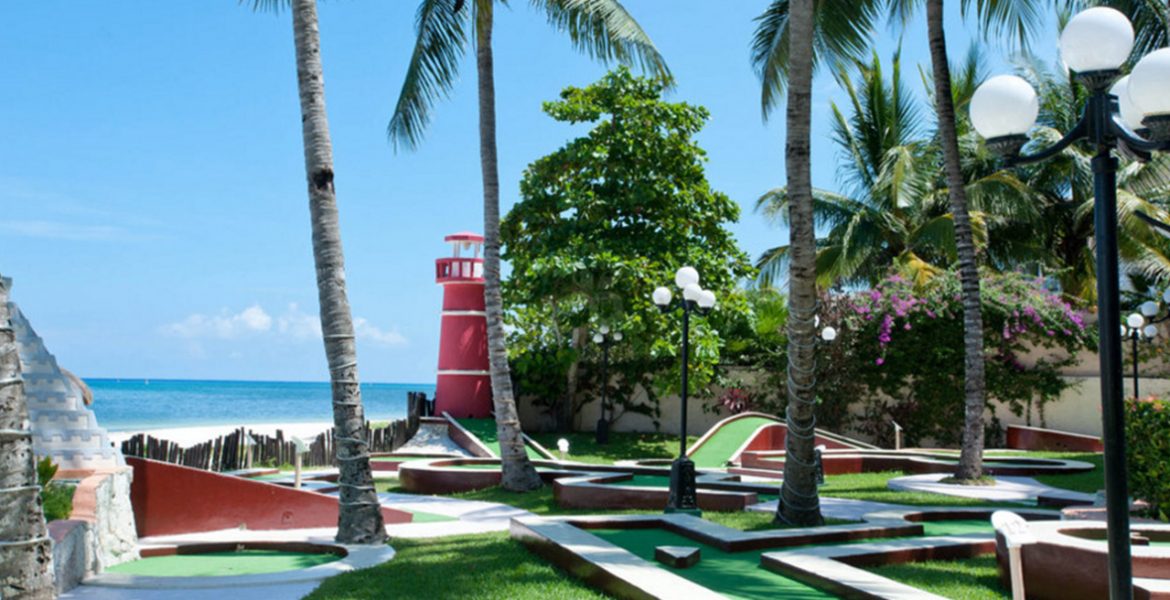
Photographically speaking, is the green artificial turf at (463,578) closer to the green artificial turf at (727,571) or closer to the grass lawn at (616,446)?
the green artificial turf at (727,571)

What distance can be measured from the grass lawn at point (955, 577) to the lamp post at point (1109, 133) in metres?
2.32

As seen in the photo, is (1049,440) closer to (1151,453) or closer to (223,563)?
(1151,453)

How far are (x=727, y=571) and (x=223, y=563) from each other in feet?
17.1

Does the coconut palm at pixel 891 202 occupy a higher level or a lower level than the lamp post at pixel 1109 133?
higher

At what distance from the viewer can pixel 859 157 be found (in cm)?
2945

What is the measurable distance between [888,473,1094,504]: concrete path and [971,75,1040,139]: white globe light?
327 inches

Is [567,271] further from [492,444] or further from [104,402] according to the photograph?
[104,402]

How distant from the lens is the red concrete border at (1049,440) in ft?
70.5

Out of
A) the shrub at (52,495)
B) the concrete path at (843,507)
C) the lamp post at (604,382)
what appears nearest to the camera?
the shrub at (52,495)

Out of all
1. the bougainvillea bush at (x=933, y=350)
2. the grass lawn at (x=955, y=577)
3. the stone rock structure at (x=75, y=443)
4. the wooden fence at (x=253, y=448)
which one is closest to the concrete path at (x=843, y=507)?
the grass lawn at (x=955, y=577)

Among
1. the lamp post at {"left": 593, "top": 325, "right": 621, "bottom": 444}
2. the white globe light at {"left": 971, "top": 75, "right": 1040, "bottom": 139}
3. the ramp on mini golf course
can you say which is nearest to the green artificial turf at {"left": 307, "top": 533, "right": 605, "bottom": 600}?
the white globe light at {"left": 971, "top": 75, "right": 1040, "bottom": 139}

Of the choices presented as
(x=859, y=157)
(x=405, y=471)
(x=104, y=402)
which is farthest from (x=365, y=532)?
(x=104, y=402)

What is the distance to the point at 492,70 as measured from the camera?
1508cm

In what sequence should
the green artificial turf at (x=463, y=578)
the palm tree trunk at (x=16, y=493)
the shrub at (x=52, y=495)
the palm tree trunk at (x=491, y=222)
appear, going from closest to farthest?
the palm tree trunk at (x=16, y=493)
the green artificial turf at (x=463, y=578)
the shrub at (x=52, y=495)
the palm tree trunk at (x=491, y=222)
